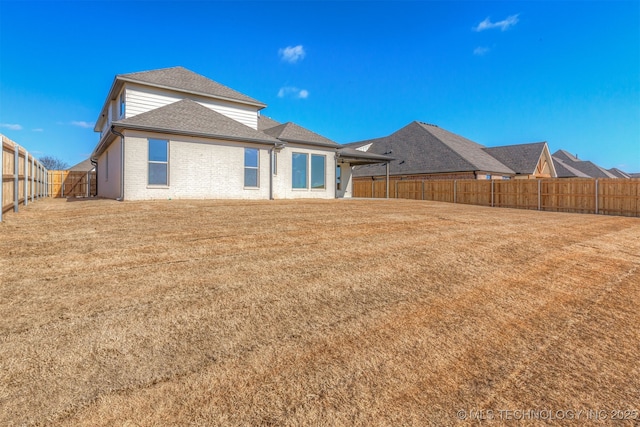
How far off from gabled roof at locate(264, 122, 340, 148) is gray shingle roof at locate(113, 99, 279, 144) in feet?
5.08

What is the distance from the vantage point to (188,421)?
210 centimetres

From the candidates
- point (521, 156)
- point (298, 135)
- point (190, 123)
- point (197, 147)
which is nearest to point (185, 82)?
point (190, 123)

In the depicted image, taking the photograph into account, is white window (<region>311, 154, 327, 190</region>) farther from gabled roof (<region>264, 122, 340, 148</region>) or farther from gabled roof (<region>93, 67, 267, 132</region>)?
gabled roof (<region>93, 67, 267, 132</region>)

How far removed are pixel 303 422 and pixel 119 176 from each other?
44.1 feet

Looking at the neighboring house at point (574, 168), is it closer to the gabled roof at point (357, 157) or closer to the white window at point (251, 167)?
the gabled roof at point (357, 157)

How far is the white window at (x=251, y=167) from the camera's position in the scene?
14.4m

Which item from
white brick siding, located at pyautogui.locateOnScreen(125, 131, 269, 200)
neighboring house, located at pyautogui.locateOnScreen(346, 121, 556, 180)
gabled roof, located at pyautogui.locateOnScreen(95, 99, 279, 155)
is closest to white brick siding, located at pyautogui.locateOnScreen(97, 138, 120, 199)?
gabled roof, located at pyautogui.locateOnScreen(95, 99, 279, 155)

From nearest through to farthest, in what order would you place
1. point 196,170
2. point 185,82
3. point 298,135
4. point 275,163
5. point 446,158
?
point 196,170
point 275,163
point 185,82
point 298,135
point 446,158

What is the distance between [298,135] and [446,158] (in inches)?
602

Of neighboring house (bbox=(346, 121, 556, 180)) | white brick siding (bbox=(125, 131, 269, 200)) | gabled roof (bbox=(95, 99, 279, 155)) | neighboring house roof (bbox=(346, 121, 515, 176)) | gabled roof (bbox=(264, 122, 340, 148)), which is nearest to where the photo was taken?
white brick siding (bbox=(125, 131, 269, 200))

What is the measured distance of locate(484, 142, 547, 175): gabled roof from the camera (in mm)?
28016

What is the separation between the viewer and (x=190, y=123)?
13438 mm

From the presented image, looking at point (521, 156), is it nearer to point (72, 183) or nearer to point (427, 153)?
point (427, 153)

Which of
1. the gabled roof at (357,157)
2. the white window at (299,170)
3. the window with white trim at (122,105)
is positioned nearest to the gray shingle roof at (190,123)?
the white window at (299,170)
